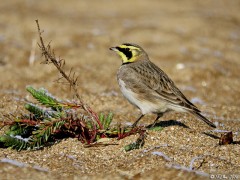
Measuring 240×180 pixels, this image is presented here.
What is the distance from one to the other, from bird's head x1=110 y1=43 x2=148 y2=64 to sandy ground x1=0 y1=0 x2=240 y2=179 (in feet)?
2.44

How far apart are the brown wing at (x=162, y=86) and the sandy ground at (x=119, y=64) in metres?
0.27

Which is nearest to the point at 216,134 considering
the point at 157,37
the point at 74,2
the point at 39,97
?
the point at 39,97

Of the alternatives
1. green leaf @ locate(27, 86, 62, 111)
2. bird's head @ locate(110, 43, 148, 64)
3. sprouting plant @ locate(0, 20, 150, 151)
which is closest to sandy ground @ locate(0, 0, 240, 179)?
sprouting plant @ locate(0, 20, 150, 151)

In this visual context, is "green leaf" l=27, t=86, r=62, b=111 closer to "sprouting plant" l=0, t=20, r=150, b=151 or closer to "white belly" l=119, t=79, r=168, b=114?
"sprouting plant" l=0, t=20, r=150, b=151

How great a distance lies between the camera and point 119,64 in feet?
29.8

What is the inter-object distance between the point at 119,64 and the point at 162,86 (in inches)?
145

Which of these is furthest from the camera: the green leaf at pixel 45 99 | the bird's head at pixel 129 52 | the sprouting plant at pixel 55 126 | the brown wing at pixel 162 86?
the bird's head at pixel 129 52

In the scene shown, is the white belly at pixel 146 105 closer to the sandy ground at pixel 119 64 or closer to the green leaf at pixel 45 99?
the sandy ground at pixel 119 64

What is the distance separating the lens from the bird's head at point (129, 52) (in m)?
6.00

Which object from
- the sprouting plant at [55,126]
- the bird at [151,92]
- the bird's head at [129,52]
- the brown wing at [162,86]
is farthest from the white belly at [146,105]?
the bird's head at [129,52]

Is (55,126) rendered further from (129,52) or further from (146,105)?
(129,52)

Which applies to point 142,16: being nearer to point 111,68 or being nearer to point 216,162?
point 111,68

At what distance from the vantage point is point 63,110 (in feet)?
16.4

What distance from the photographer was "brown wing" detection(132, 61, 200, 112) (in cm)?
530
